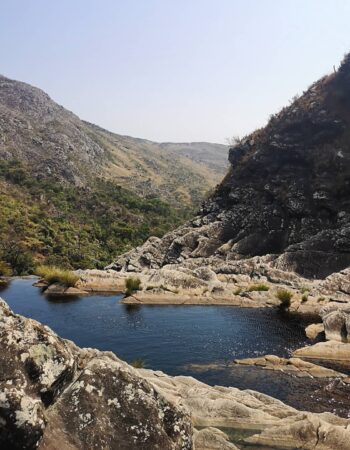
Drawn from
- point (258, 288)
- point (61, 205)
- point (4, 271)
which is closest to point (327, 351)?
point (258, 288)

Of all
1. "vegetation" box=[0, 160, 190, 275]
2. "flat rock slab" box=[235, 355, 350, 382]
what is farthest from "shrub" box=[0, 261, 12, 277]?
"flat rock slab" box=[235, 355, 350, 382]

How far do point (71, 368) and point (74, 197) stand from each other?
126 metres

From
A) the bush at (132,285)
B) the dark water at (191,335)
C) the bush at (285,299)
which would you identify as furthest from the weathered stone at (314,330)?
the bush at (132,285)

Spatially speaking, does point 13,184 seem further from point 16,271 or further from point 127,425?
point 127,425

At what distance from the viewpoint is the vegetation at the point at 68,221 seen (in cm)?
8694

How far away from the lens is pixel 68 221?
113m

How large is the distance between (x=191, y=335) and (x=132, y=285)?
16322mm

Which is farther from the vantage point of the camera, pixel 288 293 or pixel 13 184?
pixel 13 184

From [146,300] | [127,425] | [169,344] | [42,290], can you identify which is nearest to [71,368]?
[127,425]

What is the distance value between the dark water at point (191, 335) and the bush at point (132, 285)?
162cm

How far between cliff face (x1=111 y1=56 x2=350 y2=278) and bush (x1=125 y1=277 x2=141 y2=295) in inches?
715

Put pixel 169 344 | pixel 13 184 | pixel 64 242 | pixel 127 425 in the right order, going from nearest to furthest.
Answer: pixel 127 425, pixel 169 344, pixel 64 242, pixel 13 184

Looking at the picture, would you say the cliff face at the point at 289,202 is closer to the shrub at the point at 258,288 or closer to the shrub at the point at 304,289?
the shrub at the point at 304,289

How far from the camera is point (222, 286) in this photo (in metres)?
52.4
